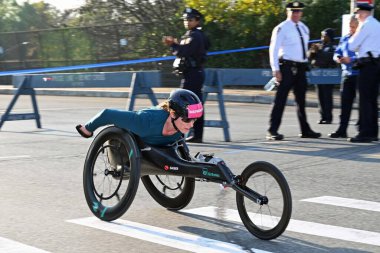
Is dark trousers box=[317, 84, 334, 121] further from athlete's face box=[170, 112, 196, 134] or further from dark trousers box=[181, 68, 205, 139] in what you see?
athlete's face box=[170, 112, 196, 134]

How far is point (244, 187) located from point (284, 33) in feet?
19.1

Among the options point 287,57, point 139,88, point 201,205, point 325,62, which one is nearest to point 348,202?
point 201,205

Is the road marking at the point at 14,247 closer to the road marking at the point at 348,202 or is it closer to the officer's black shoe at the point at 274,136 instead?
the road marking at the point at 348,202

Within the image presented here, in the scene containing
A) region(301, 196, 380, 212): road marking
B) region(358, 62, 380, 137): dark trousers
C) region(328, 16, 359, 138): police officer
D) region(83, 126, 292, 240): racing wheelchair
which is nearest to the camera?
region(83, 126, 292, 240): racing wheelchair

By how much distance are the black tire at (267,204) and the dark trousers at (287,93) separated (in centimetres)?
558

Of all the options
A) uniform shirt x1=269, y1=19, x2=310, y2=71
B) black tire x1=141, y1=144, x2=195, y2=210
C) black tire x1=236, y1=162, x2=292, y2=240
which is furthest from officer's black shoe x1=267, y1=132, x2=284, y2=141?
black tire x1=236, y1=162, x2=292, y2=240

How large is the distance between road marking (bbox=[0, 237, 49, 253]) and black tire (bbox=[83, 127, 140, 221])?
2.64ft

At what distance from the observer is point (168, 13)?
2600 centimetres

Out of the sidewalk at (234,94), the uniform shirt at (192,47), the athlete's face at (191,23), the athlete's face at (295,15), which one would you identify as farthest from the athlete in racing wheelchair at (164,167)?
the sidewalk at (234,94)

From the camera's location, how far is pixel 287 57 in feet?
36.0

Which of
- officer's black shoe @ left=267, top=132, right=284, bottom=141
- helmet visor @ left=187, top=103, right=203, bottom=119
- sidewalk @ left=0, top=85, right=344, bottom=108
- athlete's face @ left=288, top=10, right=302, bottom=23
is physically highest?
helmet visor @ left=187, top=103, right=203, bottom=119

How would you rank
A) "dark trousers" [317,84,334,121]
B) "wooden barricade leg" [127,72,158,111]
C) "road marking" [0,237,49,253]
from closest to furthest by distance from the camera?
"road marking" [0,237,49,253], "wooden barricade leg" [127,72,158,111], "dark trousers" [317,84,334,121]

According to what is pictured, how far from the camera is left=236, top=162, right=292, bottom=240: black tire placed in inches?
207

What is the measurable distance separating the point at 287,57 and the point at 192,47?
4.74 ft
